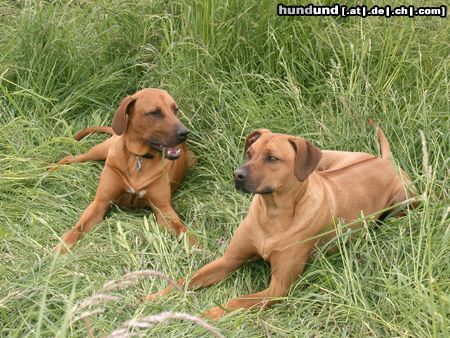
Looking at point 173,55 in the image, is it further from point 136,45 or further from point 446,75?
point 446,75

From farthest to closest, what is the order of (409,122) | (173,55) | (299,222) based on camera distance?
(173,55)
(409,122)
(299,222)

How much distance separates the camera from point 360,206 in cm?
457

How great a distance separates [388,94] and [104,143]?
7.27ft

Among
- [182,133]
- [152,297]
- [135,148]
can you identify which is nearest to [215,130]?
[182,133]

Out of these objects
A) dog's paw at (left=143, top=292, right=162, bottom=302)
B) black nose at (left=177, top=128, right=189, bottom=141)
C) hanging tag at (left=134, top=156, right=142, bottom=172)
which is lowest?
dog's paw at (left=143, top=292, right=162, bottom=302)

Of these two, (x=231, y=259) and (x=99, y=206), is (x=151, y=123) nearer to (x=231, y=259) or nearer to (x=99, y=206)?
(x=99, y=206)

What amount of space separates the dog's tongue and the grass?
373 millimetres

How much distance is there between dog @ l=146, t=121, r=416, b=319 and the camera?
4016mm

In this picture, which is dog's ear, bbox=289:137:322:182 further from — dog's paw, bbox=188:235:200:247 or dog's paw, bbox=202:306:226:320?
dog's paw, bbox=188:235:200:247

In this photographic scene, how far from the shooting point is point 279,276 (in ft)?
13.4

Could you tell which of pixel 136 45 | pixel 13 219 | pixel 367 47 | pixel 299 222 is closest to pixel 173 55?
pixel 136 45

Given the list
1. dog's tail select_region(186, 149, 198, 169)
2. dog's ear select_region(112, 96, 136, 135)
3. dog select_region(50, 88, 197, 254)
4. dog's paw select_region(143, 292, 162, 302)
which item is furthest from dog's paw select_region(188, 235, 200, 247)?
dog's tail select_region(186, 149, 198, 169)

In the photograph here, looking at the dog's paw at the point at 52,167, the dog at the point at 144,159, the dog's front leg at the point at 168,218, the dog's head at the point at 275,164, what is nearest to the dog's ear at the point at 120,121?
the dog at the point at 144,159

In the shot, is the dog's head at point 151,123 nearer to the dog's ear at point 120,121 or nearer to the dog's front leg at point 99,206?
the dog's ear at point 120,121
